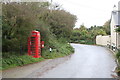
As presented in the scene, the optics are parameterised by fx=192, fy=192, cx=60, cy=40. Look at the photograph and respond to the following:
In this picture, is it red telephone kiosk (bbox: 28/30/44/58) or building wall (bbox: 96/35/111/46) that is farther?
building wall (bbox: 96/35/111/46)

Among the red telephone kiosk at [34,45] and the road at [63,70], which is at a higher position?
the red telephone kiosk at [34,45]

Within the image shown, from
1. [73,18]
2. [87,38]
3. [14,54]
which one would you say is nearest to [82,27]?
[87,38]

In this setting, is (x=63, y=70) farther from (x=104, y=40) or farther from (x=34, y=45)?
(x=104, y=40)

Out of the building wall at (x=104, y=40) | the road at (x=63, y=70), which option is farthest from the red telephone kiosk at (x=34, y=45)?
the building wall at (x=104, y=40)

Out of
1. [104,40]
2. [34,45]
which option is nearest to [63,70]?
[34,45]

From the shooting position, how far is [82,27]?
68938mm

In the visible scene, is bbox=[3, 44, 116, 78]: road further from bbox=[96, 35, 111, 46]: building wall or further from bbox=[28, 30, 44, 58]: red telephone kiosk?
bbox=[96, 35, 111, 46]: building wall

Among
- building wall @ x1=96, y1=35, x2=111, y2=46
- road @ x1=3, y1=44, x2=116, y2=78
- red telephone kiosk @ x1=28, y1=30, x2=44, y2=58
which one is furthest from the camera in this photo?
building wall @ x1=96, y1=35, x2=111, y2=46

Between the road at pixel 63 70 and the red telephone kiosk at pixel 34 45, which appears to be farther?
the red telephone kiosk at pixel 34 45

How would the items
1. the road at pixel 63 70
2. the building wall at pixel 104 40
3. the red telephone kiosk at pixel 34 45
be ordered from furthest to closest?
1. the building wall at pixel 104 40
2. the red telephone kiosk at pixel 34 45
3. the road at pixel 63 70

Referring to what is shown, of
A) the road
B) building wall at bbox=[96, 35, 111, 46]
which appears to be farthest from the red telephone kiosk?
building wall at bbox=[96, 35, 111, 46]

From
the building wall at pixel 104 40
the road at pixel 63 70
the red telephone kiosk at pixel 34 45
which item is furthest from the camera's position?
the building wall at pixel 104 40

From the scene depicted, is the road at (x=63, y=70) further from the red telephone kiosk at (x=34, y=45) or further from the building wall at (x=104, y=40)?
the building wall at (x=104, y=40)

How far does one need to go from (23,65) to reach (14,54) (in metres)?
1.30
